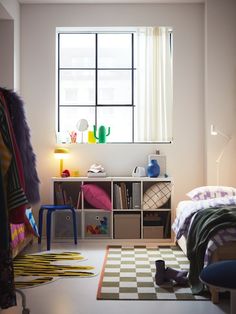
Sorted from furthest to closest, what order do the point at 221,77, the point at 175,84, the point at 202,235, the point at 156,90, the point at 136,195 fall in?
1. the point at 156,90
2. the point at 175,84
3. the point at 221,77
4. the point at 136,195
5. the point at 202,235

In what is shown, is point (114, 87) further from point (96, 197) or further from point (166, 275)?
point (166, 275)

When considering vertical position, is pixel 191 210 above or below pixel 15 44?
below

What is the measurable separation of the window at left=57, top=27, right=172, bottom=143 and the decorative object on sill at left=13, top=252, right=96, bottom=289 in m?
1.83

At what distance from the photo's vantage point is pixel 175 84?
5816 mm

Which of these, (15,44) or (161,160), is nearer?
(15,44)

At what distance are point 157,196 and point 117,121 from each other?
1164 mm

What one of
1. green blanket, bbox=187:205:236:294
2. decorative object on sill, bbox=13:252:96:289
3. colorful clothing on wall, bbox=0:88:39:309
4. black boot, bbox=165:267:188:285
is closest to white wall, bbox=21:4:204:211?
decorative object on sill, bbox=13:252:96:289

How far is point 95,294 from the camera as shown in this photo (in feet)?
11.4

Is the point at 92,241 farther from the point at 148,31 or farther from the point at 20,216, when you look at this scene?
the point at 20,216

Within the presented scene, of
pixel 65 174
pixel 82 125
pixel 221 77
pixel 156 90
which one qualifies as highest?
pixel 221 77

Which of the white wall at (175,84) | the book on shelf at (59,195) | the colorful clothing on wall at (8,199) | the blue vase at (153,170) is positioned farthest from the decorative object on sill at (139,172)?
the colorful clothing on wall at (8,199)

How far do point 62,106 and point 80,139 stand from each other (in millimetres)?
506

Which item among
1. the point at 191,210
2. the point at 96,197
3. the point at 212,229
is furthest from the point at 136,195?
the point at 212,229

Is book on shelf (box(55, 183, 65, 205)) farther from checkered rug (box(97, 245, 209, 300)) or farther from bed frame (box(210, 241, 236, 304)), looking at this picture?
bed frame (box(210, 241, 236, 304))
